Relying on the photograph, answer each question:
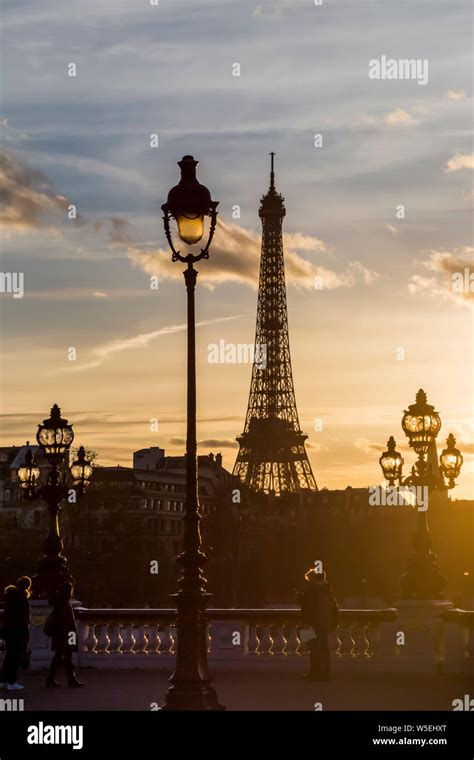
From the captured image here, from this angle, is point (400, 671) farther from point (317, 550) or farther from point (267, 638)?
point (317, 550)

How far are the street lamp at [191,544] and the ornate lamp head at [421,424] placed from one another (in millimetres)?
12284

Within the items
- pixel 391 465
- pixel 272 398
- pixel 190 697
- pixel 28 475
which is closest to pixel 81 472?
pixel 28 475

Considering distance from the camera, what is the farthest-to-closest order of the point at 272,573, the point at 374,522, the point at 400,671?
1. the point at 374,522
2. the point at 272,573
3. the point at 400,671

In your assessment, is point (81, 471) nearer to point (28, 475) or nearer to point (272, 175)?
point (28, 475)

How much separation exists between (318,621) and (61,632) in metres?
4.73

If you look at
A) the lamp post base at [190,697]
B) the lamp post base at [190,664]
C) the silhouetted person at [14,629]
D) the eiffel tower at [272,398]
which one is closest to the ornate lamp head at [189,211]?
the lamp post base at [190,664]

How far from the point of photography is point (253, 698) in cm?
2641

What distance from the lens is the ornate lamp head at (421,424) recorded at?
34.8m

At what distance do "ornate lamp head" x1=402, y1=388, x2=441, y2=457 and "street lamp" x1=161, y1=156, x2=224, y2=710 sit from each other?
12284mm

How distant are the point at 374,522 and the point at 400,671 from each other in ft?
367

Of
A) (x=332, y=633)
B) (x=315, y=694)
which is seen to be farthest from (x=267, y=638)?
(x=315, y=694)

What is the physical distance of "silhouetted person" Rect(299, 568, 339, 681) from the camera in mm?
29734

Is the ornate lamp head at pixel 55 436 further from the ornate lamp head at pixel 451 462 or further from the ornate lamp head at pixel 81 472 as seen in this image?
the ornate lamp head at pixel 451 462

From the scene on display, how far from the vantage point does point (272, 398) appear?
148250 millimetres
